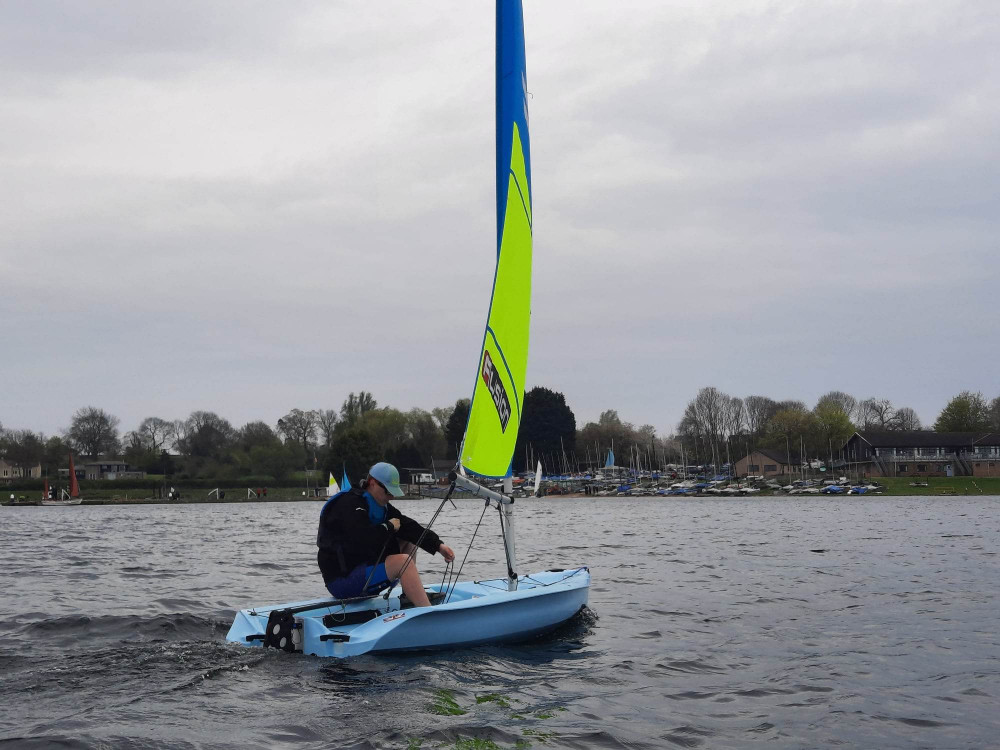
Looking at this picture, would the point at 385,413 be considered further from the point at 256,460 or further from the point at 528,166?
the point at 528,166

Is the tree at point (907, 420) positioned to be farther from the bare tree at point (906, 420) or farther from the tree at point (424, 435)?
the tree at point (424, 435)

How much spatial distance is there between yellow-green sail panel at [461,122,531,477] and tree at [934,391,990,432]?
94.8 metres

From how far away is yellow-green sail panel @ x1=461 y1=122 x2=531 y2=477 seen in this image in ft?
26.3

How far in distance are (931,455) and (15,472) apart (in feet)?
316

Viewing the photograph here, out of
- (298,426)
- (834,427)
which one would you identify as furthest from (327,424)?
(834,427)

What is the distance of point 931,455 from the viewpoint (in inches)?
3214

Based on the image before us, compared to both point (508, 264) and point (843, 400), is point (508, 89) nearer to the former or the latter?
point (508, 264)

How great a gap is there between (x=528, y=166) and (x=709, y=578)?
27.0ft

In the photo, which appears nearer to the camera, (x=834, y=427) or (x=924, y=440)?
(x=924, y=440)

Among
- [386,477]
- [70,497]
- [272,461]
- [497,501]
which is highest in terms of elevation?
[272,461]

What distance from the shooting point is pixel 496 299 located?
8.23 meters

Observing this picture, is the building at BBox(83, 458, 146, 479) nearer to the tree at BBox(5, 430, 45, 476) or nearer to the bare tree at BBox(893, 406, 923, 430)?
the tree at BBox(5, 430, 45, 476)

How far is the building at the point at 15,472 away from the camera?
9519cm

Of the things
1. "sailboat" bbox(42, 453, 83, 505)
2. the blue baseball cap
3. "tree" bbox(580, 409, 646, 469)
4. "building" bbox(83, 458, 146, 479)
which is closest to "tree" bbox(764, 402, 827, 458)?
"tree" bbox(580, 409, 646, 469)
